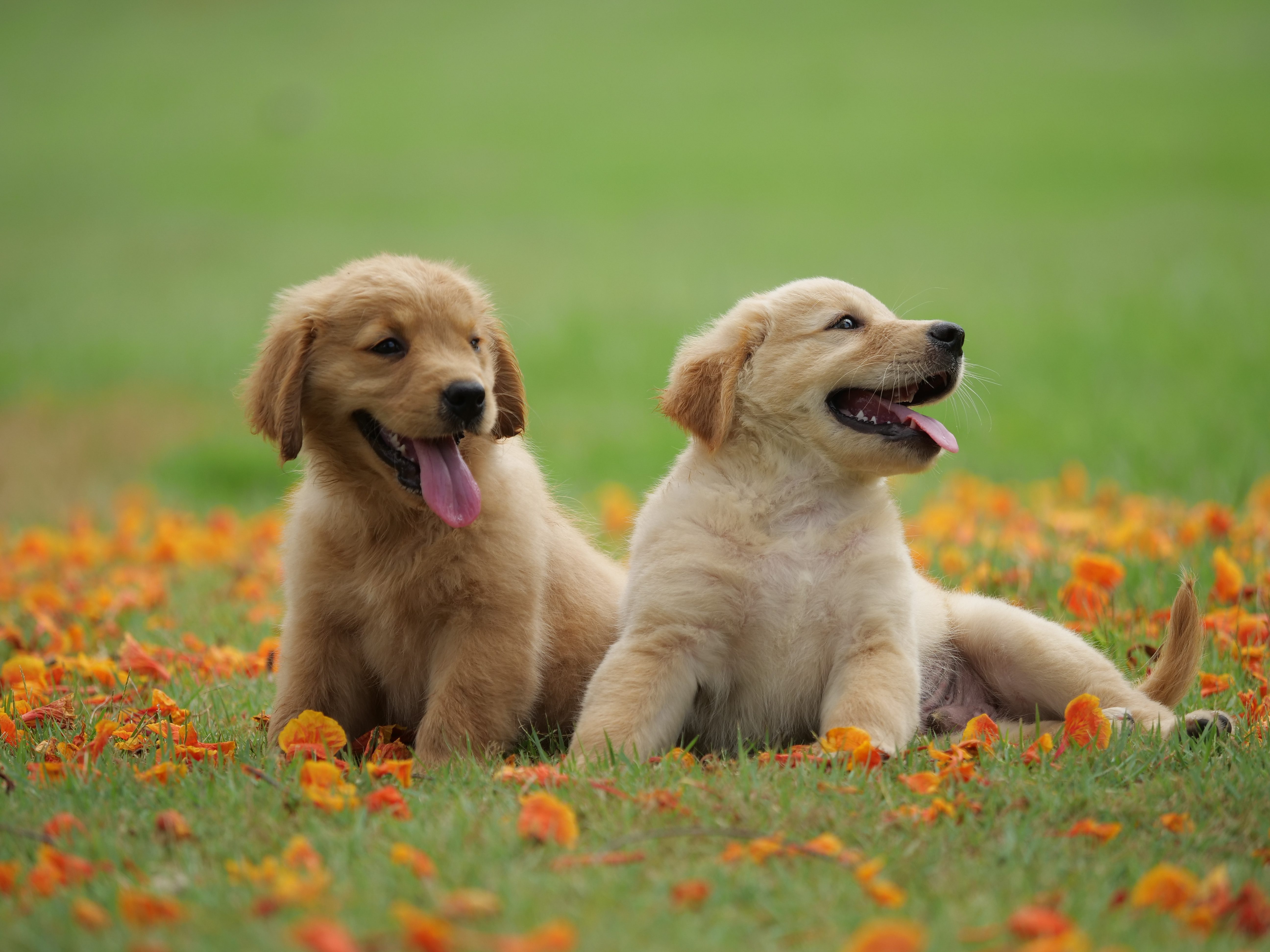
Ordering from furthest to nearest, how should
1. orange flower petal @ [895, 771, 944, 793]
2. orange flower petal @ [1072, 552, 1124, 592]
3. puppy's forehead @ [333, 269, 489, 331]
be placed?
orange flower petal @ [1072, 552, 1124, 592], puppy's forehead @ [333, 269, 489, 331], orange flower petal @ [895, 771, 944, 793]

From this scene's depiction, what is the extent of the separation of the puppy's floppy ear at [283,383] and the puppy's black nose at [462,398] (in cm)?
49

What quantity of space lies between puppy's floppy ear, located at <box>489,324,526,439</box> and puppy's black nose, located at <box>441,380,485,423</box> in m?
0.47

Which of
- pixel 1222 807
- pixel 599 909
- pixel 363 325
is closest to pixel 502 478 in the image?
pixel 363 325

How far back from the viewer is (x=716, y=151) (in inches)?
823

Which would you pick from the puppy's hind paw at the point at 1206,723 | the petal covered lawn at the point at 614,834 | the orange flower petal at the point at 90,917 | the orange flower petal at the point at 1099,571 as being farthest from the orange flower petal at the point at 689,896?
the orange flower petal at the point at 1099,571

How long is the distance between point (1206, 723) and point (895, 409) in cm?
130

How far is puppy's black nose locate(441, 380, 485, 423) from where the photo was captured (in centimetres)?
355

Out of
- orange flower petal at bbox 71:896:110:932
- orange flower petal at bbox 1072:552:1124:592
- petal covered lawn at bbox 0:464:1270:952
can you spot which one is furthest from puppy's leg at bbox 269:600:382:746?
orange flower petal at bbox 1072:552:1124:592

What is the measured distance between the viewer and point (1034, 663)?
3990 mm

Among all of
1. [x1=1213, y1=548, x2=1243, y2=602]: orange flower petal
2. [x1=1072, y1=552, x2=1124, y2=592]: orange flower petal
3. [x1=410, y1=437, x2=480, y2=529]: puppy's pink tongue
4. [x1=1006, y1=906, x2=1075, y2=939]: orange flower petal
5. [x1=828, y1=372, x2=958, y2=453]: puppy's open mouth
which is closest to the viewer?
[x1=1006, y1=906, x2=1075, y2=939]: orange flower petal

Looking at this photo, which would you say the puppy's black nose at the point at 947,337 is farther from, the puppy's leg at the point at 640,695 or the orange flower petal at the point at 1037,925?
the orange flower petal at the point at 1037,925

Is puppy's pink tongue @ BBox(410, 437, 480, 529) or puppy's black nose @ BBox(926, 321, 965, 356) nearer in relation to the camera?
puppy's pink tongue @ BBox(410, 437, 480, 529)

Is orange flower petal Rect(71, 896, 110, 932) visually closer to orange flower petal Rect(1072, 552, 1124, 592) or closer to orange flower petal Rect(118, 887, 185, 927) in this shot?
orange flower petal Rect(118, 887, 185, 927)

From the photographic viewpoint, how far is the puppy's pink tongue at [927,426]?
3.78 meters
